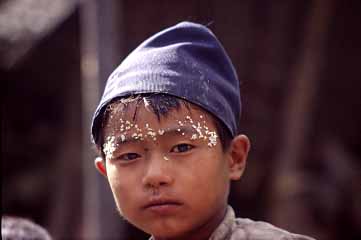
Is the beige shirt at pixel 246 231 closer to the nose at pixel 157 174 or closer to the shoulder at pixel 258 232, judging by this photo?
the shoulder at pixel 258 232

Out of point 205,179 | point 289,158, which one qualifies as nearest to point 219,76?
point 205,179

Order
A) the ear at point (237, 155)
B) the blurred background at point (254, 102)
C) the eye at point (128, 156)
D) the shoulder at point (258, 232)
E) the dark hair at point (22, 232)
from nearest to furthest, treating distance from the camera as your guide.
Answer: the shoulder at point (258, 232) → the eye at point (128, 156) → the ear at point (237, 155) → the dark hair at point (22, 232) → the blurred background at point (254, 102)

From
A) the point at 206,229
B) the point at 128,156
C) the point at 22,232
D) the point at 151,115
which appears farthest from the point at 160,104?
the point at 22,232

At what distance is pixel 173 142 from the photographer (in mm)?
1983

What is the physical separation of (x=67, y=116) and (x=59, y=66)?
455mm

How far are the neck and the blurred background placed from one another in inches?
129

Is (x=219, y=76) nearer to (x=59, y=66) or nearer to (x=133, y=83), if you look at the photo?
(x=133, y=83)

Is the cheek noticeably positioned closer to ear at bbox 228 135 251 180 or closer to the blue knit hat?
the blue knit hat

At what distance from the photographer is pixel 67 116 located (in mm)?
6582

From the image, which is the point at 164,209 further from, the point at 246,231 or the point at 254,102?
the point at 254,102

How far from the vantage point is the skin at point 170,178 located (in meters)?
1.94

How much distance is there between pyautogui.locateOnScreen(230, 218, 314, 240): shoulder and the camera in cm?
192

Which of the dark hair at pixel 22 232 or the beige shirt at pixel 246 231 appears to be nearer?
the beige shirt at pixel 246 231

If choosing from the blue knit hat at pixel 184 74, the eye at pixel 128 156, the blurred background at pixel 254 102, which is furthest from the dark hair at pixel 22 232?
the blurred background at pixel 254 102
